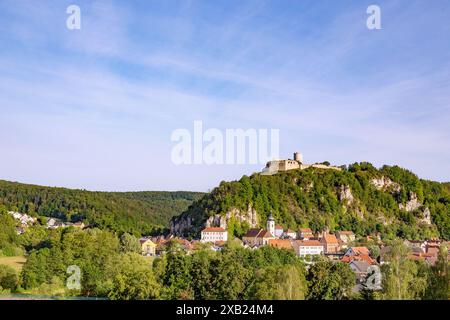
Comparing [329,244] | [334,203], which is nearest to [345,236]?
[329,244]

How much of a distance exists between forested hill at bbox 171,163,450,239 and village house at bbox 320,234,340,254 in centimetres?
965

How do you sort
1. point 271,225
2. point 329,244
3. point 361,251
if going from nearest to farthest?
point 361,251 → point 329,244 → point 271,225

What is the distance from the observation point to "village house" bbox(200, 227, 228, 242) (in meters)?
67.9

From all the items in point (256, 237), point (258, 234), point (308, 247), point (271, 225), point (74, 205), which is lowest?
point (308, 247)

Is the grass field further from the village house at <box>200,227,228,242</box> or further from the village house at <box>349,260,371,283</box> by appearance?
the village house at <box>200,227,228,242</box>

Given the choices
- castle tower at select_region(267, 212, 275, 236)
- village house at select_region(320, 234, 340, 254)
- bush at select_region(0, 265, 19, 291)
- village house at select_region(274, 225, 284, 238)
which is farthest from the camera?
castle tower at select_region(267, 212, 275, 236)

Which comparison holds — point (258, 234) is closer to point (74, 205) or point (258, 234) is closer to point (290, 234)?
point (290, 234)

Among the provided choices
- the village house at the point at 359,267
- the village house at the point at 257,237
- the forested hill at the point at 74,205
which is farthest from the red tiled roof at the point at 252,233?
the forested hill at the point at 74,205

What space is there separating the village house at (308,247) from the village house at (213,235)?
9.21 metres

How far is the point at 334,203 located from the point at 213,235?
27.4 m

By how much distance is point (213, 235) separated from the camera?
2697 inches

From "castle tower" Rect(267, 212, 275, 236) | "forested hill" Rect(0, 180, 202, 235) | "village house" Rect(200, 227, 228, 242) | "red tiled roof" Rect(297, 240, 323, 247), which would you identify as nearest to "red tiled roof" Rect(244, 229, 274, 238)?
"village house" Rect(200, 227, 228, 242)
